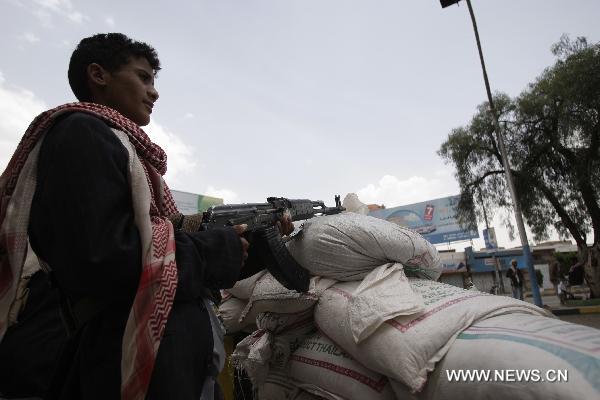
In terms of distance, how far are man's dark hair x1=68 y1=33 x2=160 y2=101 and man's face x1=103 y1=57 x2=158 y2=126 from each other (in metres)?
0.03

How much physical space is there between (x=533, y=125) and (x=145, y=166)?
11051 mm

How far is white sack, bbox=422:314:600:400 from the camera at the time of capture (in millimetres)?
947

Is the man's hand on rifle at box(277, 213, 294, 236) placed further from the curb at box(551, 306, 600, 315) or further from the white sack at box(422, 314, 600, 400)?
the curb at box(551, 306, 600, 315)

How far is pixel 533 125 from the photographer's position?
9.75 m

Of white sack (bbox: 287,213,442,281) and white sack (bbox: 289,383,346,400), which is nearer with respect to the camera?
white sack (bbox: 289,383,346,400)

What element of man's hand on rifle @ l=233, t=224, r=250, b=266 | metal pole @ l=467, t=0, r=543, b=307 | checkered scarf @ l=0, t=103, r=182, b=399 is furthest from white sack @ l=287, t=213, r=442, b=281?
metal pole @ l=467, t=0, r=543, b=307

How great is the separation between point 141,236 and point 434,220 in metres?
18.2

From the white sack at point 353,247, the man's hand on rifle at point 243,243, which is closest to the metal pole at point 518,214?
the white sack at point 353,247

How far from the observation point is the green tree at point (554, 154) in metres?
8.77

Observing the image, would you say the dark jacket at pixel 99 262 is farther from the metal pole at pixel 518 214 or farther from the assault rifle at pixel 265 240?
the metal pole at pixel 518 214

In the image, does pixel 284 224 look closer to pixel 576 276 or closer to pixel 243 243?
pixel 243 243

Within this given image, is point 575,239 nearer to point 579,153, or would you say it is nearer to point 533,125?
point 579,153

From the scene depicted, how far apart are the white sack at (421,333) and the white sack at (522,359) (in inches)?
1.6

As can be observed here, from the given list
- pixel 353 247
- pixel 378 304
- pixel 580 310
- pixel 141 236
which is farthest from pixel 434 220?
pixel 141 236
